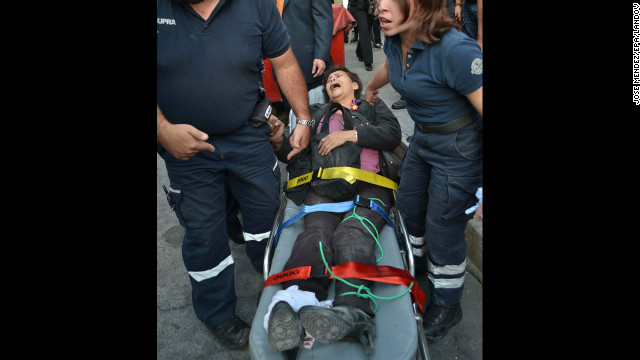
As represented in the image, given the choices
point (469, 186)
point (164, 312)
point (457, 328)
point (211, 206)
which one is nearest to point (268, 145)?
point (211, 206)

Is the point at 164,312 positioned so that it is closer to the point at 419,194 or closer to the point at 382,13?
the point at 419,194

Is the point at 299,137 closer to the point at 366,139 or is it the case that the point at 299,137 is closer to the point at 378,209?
the point at 366,139

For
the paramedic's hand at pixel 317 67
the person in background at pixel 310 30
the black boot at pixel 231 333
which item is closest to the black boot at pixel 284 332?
the black boot at pixel 231 333

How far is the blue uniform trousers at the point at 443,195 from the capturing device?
1962 millimetres

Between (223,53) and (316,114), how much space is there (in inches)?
48.7

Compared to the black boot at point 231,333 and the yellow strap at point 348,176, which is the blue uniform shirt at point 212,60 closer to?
the yellow strap at point 348,176

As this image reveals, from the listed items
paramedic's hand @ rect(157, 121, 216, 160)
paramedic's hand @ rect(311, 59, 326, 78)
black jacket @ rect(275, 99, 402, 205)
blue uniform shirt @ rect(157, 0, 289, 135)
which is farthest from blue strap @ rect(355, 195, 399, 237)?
paramedic's hand @ rect(311, 59, 326, 78)

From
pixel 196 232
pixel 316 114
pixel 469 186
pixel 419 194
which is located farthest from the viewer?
pixel 316 114

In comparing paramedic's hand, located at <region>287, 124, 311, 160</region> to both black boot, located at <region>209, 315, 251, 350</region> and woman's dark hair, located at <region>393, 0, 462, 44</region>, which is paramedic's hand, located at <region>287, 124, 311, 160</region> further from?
black boot, located at <region>209, 315, 251, 350</region>

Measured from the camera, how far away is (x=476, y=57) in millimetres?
1714

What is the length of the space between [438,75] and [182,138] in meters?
1.26

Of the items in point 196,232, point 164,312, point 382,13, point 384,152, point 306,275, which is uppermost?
point 382,13

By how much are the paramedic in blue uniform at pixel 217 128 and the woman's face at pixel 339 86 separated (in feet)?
2.18

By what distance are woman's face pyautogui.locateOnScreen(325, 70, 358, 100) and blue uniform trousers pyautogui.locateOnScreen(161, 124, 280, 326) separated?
3.12ft
